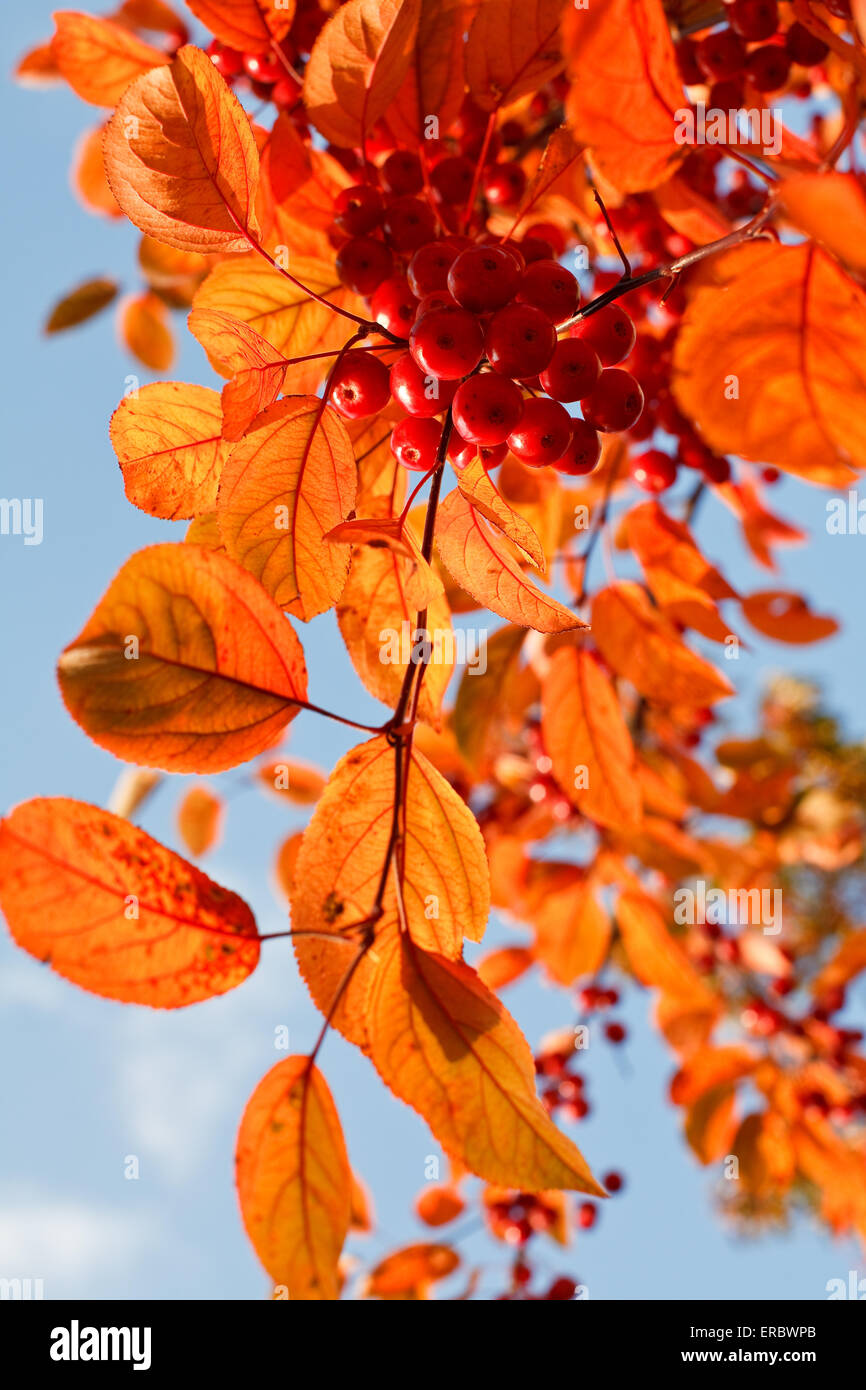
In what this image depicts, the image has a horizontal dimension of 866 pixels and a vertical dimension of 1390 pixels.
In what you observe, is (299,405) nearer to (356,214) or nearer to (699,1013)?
(356,214)

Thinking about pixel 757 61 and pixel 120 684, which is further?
pixel 757 61

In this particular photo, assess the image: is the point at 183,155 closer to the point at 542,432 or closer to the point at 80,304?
the point at 542,432

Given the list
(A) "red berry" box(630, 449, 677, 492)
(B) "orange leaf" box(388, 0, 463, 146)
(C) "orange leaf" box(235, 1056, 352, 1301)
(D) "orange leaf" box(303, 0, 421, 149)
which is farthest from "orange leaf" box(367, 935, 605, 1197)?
(A) "red berry" box(630, 449, 677, 492)

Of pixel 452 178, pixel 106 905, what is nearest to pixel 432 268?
pixel 452 178

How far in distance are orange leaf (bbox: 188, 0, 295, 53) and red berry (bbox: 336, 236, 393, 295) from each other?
0.34 m

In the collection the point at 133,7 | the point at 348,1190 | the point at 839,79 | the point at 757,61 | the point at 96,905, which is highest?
the point at 133,7

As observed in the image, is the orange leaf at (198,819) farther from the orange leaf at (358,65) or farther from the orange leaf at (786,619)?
the orange leaf at (358,65)

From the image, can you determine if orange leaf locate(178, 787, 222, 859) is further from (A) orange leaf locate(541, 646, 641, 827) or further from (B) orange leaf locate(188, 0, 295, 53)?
(B) orange leaf locate(188, 0, 295, 53)

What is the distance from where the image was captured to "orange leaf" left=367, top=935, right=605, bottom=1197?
0.79 metres

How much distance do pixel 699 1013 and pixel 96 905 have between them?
2.24 m

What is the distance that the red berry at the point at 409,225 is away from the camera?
1.00m

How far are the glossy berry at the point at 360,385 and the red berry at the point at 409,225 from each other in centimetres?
20

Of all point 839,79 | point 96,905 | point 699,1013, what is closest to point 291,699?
point 96,905
